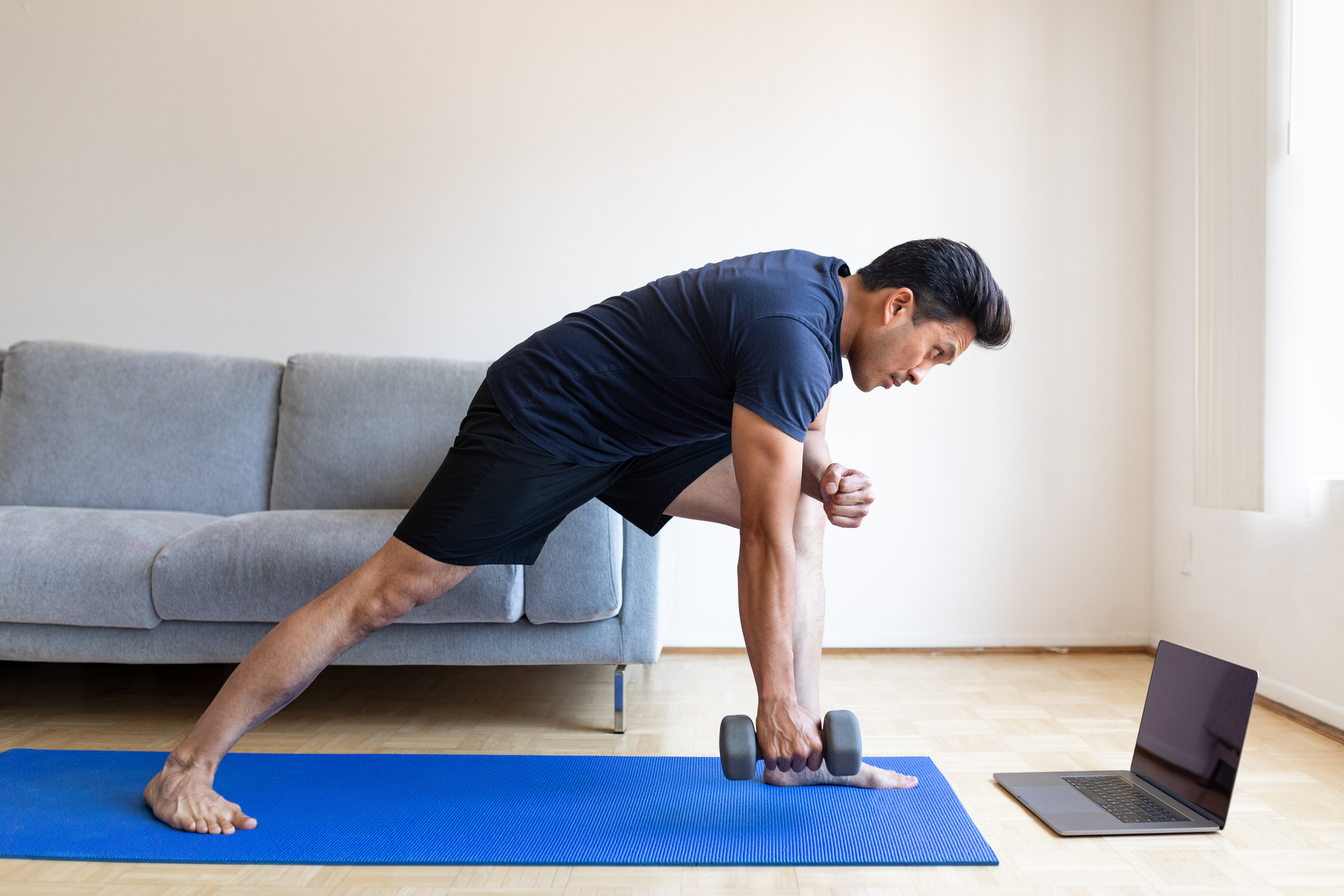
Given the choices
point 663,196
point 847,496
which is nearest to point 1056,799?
point 847,496

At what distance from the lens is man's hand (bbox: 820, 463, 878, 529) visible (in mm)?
1344

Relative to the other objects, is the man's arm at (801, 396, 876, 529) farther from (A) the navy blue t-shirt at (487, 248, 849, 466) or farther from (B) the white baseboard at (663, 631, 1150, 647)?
(B) the white baseboard at (663, 631, 1150, 647)

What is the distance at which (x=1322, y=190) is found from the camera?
2.09m

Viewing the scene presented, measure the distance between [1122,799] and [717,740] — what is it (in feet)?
2.51

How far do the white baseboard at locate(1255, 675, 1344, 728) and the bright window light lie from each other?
0.53 metres

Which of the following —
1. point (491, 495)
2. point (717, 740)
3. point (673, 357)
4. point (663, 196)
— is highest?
point (663, 196)

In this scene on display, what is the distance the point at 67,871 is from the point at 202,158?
2306 mm

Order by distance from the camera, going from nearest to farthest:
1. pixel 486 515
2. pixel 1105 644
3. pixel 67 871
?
pixel 67 871 → pixel 486 515 → pixel 1105 644

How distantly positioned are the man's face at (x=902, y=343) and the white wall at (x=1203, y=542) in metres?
1.27

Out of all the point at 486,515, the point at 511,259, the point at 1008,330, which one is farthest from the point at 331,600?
the point at 511,259

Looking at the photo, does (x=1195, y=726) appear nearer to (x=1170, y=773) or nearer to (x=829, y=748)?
(x=1170, y=773)

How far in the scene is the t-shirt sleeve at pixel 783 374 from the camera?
3.77ft

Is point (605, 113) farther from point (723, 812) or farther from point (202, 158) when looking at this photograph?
point (723, 812)

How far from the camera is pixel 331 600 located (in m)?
1.41
